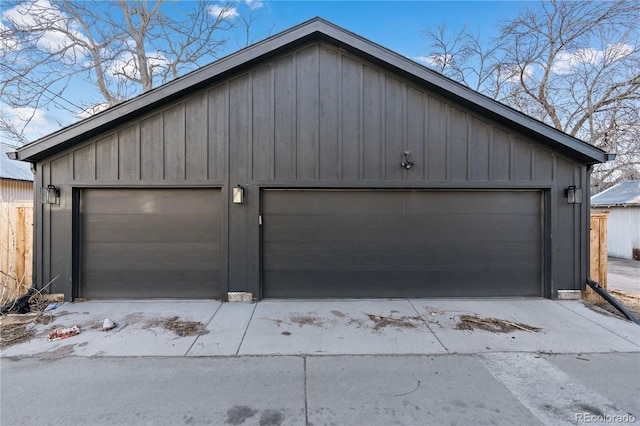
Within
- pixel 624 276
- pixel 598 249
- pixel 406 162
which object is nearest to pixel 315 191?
pixel 406 162

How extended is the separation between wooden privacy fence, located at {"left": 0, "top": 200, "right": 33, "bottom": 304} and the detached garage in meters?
0.36

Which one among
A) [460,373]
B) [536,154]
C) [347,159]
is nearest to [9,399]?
[460,373]

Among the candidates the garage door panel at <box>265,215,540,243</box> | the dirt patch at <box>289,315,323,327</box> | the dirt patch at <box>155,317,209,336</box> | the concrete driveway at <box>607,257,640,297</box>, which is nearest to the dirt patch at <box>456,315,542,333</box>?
the garage door panel at <box>265,215,540,243</box>

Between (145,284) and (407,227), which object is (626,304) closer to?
(407,227)

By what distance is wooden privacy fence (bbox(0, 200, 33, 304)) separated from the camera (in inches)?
197

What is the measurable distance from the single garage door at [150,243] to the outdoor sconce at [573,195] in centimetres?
640

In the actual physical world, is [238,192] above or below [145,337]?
above

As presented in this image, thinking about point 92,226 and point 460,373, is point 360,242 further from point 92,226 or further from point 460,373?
point 92,226

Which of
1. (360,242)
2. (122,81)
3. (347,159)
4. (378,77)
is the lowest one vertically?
(360,242)

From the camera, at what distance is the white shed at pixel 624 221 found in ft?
36.8

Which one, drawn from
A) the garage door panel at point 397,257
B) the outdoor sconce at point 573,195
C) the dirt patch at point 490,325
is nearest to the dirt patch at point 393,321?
the dirt patch at point 490,325

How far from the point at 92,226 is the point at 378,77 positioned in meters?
5.92

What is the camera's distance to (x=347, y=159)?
5172mm

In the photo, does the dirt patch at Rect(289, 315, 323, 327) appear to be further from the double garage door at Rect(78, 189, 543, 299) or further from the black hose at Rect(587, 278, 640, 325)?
the black hose at Rect(587, 278, 640, 325)
